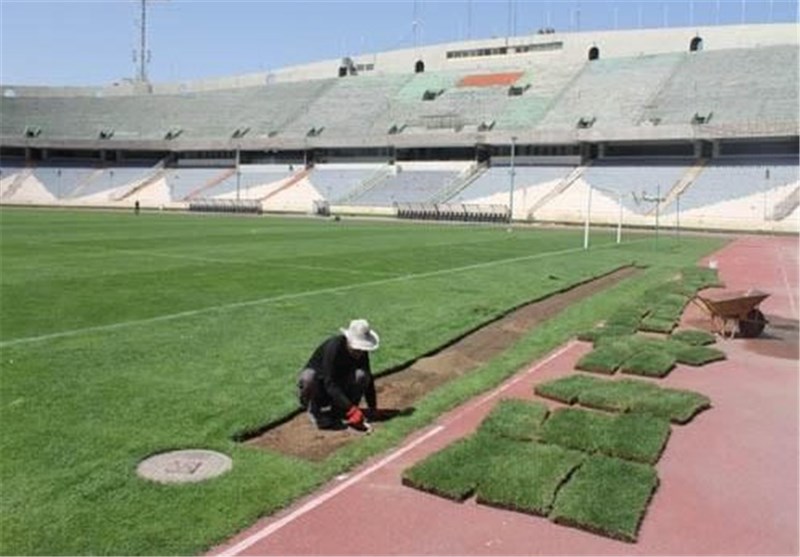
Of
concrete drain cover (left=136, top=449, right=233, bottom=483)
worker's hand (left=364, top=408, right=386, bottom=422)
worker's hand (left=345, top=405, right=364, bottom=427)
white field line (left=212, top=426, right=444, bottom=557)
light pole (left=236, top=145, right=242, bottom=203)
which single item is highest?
light pole (left=236, top=145, right=242, bottom=203)

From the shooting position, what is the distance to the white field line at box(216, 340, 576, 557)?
6117mm

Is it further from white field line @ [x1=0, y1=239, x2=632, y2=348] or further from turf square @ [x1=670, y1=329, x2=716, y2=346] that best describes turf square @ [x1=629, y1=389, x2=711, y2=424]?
white field line @ [x1=0, y1=239, x2=632, y2=348]

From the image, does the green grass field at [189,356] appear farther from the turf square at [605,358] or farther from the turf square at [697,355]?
the turf square at [697,355]

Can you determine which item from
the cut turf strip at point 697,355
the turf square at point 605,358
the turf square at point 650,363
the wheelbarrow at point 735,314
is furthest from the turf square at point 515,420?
the wheelbarrow at point 735,314

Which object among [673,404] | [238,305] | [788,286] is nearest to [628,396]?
[673,404]

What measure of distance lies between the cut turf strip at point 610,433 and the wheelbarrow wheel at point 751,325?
6.82 meters

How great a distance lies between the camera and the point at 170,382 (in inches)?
413

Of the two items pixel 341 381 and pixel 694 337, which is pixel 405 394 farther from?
pixel 694 337

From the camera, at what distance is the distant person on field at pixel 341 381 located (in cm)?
858

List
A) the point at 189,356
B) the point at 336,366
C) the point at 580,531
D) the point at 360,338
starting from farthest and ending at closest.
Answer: the point at 189,356 → the point at 336,366 → the point at 360,338 → the point at 580,531

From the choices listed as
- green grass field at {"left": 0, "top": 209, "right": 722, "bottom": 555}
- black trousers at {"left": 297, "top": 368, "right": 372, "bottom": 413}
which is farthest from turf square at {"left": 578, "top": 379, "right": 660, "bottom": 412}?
black trousers at {"left": 297, "top": 368, "right": 372, "bottom": 413}

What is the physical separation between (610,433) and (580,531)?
236 cm

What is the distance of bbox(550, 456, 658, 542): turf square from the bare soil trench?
2.36 metres

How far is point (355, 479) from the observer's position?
741 cm
